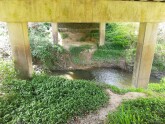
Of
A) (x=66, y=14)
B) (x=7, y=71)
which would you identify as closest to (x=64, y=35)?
(x=7, y=71)

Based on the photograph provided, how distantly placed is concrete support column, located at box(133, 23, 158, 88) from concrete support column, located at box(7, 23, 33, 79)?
→ 559 cm

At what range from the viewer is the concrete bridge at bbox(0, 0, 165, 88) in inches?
258

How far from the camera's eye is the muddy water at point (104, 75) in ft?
43.4

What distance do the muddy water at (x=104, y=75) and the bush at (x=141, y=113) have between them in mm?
6737

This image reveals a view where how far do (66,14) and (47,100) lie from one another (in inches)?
142

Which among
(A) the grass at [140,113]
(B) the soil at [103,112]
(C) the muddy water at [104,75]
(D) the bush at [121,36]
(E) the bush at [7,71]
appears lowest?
(C) the muddy water at [104,75]

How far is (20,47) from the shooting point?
7441 mm

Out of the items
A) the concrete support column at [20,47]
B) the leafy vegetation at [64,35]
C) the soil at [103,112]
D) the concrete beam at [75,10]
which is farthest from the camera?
the leafy vegetation at [64,35]

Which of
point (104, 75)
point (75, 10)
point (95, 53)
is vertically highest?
point (75, 10)

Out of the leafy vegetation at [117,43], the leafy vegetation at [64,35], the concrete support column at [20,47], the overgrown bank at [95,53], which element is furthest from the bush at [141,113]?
the leafy vegetation at [64,35]

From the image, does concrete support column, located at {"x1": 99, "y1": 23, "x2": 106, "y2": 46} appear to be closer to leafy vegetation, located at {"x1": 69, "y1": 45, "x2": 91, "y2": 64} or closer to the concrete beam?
leafy vegetation, located at {"x1": 69, "y1": 45, "x2": 91, "y2": 64}

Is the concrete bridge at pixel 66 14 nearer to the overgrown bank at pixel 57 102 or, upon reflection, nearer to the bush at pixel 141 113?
the overgrown bank at pixel 57 102

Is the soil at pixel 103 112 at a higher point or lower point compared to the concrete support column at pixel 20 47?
lower

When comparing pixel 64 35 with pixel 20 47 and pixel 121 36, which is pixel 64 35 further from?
pixel 20 47
